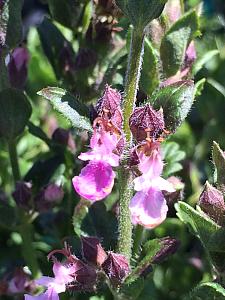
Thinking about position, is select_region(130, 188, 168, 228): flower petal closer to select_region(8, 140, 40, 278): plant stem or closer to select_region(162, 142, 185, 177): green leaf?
select_region(162, 142, 185, 177): green leaf

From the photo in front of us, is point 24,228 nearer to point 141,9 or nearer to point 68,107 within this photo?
point 68,107

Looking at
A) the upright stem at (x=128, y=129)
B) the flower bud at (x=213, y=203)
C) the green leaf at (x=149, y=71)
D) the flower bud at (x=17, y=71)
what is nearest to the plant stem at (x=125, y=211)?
the upright stem at (x=128, y=129)

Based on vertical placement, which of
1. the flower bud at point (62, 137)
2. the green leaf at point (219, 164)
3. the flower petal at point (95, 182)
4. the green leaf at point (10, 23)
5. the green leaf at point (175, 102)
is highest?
the green leaf at point (10, 23)

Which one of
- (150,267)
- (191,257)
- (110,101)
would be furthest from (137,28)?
(191,257)

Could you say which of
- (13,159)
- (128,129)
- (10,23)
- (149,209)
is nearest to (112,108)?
(128,129)

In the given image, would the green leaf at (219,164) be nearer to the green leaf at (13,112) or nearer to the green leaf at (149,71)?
the green leaf at (149,71)

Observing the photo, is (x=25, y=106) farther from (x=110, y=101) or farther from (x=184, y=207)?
(x=184, y=207)

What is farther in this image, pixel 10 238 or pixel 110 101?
pixel 10 238
